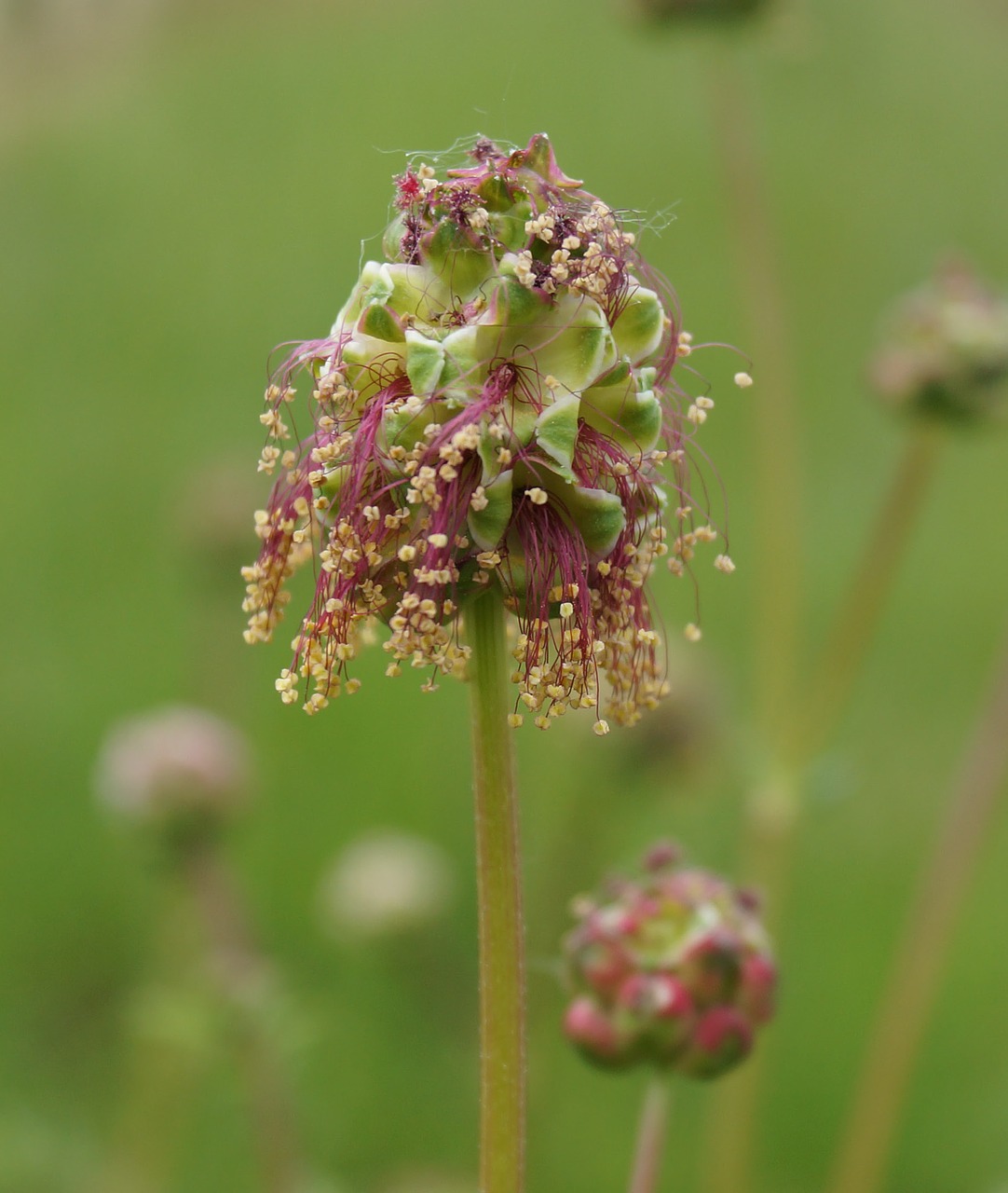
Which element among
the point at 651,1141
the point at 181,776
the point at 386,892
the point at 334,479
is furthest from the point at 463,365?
the point at 386,892

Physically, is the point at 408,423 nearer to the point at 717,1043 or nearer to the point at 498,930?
the point at 498,930

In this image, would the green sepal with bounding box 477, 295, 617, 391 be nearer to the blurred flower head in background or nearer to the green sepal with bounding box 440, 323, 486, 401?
the green sepal with bounding box 440, 323, 486, 401

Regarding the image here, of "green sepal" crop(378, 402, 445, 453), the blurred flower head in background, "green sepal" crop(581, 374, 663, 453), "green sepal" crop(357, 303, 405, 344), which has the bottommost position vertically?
the blurred flower head in background

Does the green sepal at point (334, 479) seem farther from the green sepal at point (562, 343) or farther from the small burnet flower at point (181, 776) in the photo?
the small burnet flower at point (181, 776)

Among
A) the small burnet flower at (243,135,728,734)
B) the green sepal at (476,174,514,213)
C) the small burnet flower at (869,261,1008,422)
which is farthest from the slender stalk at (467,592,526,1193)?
the small burnet flower at (869,261,1008,422)

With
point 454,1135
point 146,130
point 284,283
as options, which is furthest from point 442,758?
point 146,130

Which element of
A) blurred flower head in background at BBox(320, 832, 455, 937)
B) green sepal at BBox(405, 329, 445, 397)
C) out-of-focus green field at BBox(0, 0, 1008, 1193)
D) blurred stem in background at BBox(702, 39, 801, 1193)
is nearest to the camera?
green sepal at BBox(405, 329, 445, 397)

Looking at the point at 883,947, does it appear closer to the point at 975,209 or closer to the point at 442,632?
the point at 442,632

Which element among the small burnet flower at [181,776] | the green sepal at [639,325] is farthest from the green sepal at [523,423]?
the small burnet flower at [181,776]
